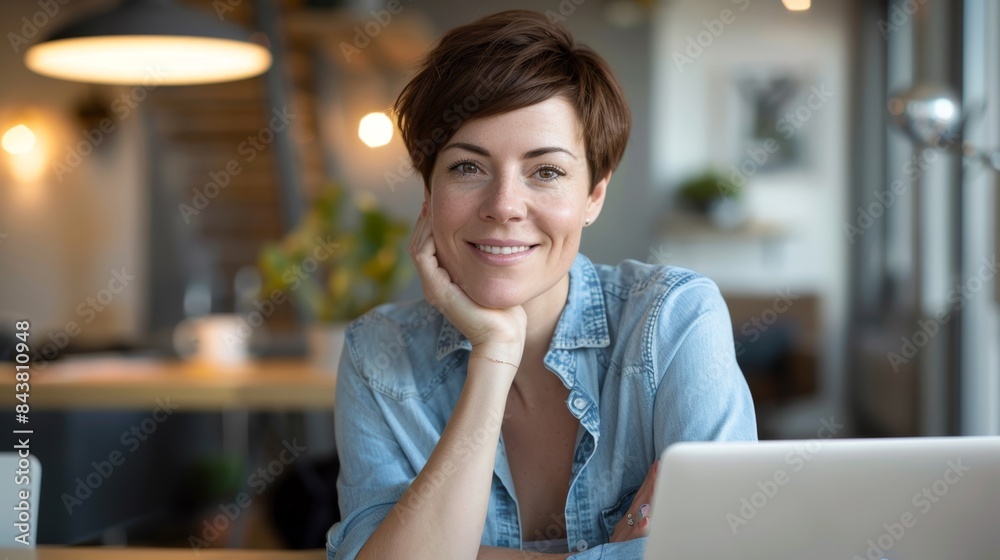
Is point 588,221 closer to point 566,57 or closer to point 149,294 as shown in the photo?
point 566,57

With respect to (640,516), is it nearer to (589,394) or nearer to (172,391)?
(589,394)

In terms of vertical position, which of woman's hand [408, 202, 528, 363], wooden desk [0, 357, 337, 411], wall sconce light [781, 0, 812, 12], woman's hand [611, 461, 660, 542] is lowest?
wooden desk [0, 357, 337, 411]

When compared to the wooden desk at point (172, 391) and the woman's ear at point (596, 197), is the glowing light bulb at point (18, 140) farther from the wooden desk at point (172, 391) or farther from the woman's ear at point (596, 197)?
the woman's ear at point (596, 197)

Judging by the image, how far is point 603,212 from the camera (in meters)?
6.10

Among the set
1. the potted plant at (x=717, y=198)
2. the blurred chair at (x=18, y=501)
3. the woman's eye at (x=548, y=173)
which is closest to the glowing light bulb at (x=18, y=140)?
the potted plant at (x=717, y=198)

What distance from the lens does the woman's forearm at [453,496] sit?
1.16 metres

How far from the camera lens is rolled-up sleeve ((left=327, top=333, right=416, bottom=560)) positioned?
49.6 inches

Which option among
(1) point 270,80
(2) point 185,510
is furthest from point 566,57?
(1) point 270,80

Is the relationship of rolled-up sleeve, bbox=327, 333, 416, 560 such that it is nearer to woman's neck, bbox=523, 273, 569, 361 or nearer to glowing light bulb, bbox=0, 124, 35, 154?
woman's neck, bbox=523, 273, 569, 361

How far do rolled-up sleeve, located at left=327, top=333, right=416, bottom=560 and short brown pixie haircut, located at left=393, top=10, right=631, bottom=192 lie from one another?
34 centimetres

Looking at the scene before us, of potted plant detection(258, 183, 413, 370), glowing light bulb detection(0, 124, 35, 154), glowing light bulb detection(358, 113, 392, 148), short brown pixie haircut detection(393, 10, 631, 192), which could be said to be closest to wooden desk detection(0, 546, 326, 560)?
short brown pixie haircut detection(393, 10, 631, 192)

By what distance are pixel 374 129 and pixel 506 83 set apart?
2477mm

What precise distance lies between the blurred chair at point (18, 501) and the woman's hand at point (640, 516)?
31.8 inches

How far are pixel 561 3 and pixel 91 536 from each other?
4.57m
